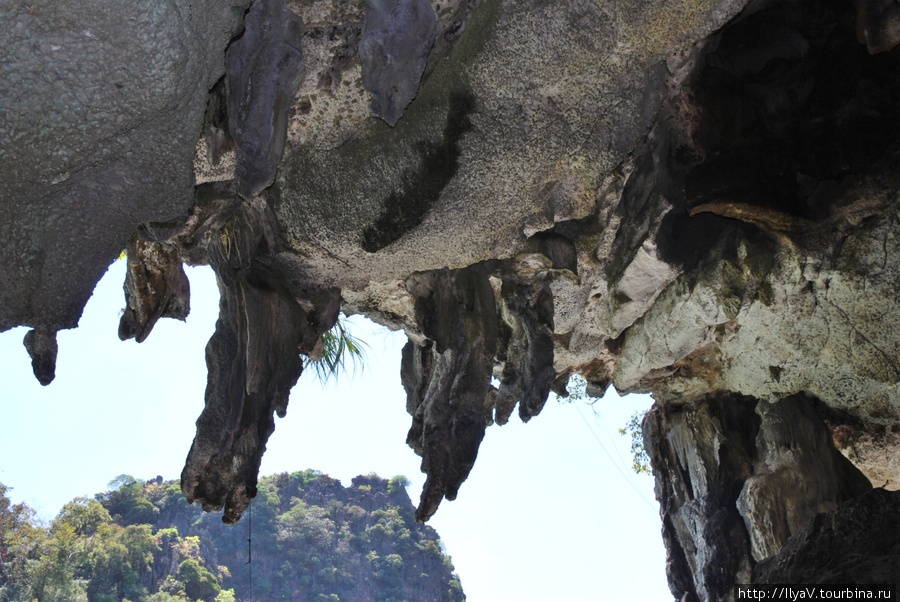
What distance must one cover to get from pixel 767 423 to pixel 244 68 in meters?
5.39

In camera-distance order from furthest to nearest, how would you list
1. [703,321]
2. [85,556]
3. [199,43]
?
[85,556], [703,321], [199,43]

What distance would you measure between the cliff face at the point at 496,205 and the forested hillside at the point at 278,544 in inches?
1214

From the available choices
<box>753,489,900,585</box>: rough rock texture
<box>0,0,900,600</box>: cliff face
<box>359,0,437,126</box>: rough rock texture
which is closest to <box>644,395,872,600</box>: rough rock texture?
<box>0,0,900,600</box>: cliff face

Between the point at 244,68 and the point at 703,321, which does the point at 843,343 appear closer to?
the point at 703,321

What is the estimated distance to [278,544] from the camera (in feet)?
132

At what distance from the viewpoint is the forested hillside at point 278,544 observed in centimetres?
3119

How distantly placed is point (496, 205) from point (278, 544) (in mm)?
41123

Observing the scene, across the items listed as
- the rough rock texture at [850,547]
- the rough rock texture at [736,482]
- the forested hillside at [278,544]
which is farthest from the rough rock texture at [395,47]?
the forested hillside at [278,544]

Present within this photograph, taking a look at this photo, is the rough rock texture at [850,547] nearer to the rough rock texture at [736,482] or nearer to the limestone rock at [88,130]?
the rough rock texture at [736,482]

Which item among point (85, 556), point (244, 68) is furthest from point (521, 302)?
point (85, 556)

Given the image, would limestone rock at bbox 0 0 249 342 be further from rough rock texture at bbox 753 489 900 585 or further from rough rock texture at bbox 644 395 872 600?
rough rock texture at bbox 644 395 872 600

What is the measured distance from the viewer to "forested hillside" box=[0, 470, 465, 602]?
3119 cm

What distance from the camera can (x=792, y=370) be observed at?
17.9ft

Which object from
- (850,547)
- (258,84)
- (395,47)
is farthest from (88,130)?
(850,547)
